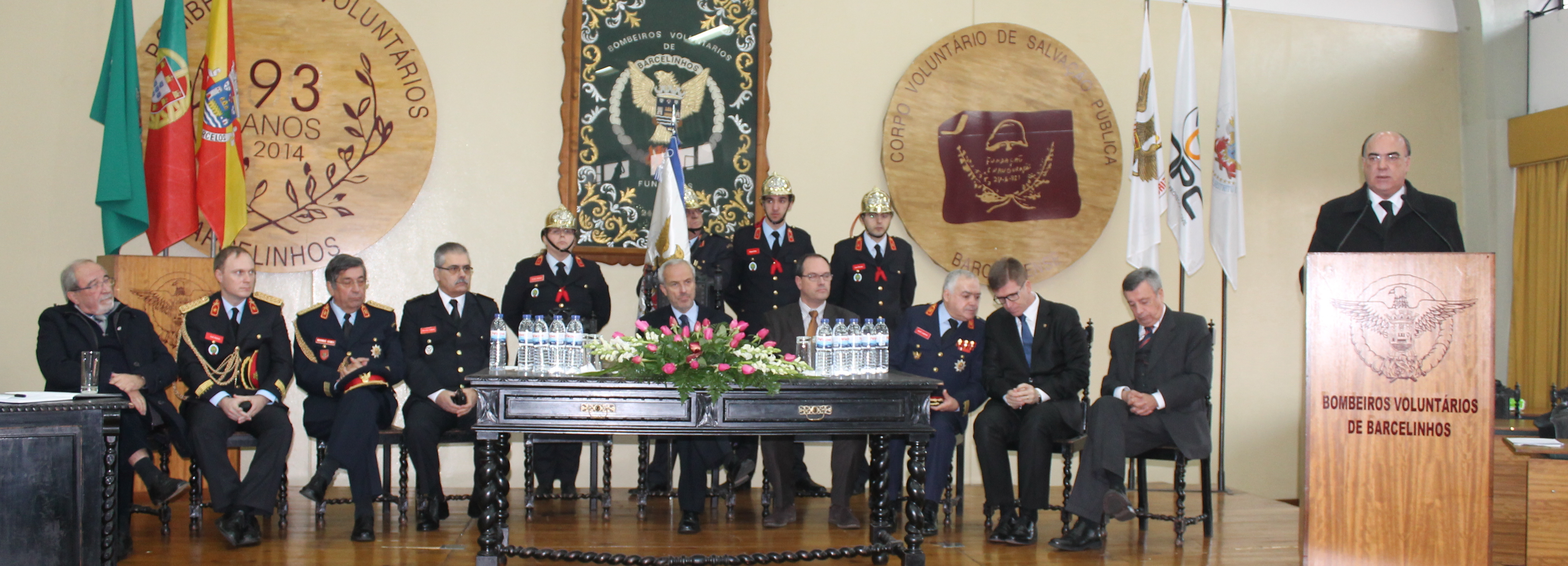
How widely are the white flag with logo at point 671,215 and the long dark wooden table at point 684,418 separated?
1.45 m

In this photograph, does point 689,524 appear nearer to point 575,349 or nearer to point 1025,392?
point 575,349

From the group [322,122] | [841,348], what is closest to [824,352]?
[841,348]

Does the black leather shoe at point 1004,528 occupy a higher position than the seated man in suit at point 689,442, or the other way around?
the seated man in suit at point 689,442

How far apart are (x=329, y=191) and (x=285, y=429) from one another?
1640 millimetres

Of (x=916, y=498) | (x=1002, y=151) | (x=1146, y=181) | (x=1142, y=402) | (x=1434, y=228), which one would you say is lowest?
(x=916, y=498)

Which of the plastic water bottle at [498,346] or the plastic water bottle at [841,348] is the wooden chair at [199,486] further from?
the plastic water bottle at [841,348]

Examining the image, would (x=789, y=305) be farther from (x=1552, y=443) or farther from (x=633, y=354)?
(x=1552, y=443)

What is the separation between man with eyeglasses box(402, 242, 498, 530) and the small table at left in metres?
1.21

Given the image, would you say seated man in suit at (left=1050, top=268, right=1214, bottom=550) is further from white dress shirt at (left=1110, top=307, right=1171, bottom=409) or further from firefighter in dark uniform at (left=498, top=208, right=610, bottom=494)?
firefighter in dark uniform at (left=498, top=208, right=610, bottom=494)

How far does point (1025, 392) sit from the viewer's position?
4.59 m

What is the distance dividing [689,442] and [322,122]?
277 cm

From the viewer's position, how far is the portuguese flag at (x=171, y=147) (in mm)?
5129

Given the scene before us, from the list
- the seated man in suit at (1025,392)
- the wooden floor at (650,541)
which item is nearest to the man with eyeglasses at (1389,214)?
the seated man in suit at (1025,392)

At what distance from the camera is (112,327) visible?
4398 mm
